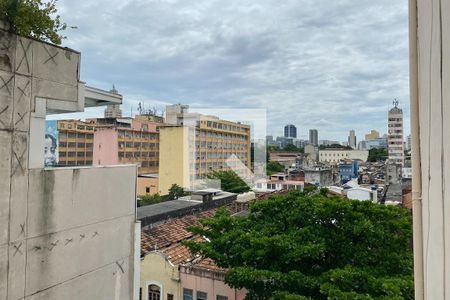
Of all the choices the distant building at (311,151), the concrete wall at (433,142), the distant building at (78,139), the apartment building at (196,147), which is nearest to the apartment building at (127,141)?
the distant building at (78,139)

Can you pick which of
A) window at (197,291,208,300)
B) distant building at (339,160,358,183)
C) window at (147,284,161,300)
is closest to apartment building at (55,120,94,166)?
window at (147,284,161,300)

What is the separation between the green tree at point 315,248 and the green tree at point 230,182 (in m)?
23.2

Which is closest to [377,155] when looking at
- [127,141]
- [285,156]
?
[285,156]

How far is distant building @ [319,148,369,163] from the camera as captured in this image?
61928 millimetres

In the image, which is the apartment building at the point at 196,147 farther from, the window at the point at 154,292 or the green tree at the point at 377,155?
the green tree at the point at 377,155

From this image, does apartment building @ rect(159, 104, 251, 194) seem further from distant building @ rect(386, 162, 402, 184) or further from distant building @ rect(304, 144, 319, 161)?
distant building @ rect(304, 144, 319, 161)

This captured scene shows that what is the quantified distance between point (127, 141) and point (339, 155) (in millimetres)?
43668

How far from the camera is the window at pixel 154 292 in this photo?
30.0ft

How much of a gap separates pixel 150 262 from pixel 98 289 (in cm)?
469

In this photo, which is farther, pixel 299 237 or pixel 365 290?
pixel 299 237

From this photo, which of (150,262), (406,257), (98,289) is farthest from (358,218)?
(150,262)

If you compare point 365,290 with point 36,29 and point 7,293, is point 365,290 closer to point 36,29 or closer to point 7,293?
point 7,293

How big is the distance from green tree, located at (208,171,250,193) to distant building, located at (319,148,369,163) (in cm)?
3231

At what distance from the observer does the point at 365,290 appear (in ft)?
17.5
